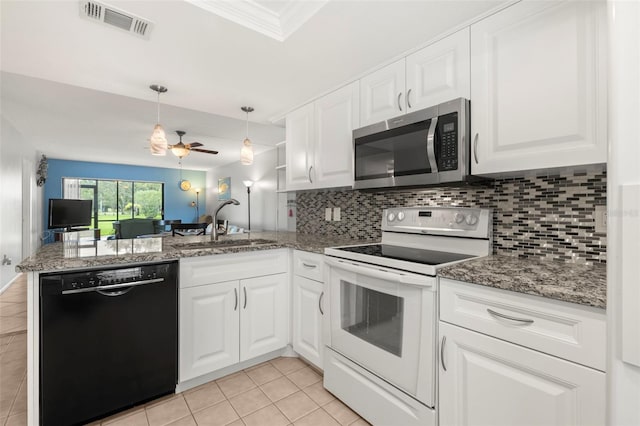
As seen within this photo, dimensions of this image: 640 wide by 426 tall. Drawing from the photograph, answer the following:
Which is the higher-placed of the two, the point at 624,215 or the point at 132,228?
the point at 624,215

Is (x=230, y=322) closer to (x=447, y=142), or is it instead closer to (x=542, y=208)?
(x=447, y=142)

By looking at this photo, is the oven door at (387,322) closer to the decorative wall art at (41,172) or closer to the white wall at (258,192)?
the white wall at (258,192)

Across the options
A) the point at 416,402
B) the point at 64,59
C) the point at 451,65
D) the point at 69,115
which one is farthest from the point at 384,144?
the point at 69,115

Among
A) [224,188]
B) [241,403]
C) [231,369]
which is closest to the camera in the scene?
[241,403]

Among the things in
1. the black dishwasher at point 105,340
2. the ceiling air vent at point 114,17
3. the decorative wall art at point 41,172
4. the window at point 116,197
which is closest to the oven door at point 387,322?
the black dishwasher at point 105,340

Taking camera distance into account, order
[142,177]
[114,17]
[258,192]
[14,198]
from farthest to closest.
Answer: [142,177]
[258,192]
[14,198]
[114,17]

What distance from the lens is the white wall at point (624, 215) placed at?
22.8 inches

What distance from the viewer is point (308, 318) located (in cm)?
207

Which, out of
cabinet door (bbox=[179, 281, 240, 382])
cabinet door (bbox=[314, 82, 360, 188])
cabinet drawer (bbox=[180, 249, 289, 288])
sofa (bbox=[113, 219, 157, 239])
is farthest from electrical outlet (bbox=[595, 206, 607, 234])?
sofa (bbox=[113, 219, 157, 239])

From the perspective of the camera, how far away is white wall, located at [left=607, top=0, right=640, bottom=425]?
578 millimetres

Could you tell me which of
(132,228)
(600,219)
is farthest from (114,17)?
(132,228)

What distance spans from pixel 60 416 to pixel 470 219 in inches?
89.9

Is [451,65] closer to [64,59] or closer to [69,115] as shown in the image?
[64,59]

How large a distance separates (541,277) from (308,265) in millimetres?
1324
